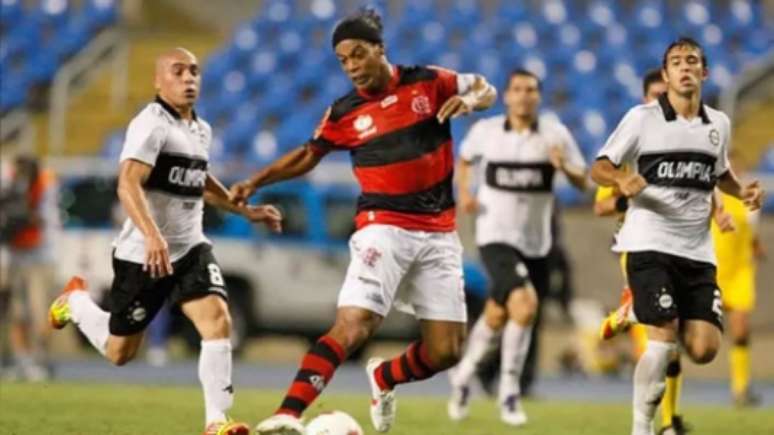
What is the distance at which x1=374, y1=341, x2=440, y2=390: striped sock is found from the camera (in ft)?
38.4

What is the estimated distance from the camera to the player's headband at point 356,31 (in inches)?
437

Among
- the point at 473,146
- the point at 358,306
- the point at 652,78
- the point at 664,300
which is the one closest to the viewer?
the point at 358,306

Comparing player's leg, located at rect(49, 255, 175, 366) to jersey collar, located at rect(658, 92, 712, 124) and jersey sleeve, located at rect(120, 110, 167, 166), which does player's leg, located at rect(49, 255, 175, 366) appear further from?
jersey collar, located at rect(658, 92, 712, 124)

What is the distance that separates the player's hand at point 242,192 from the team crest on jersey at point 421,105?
3.69 feet

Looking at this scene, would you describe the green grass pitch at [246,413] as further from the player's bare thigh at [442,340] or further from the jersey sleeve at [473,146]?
the jersey sleeve at [473,146]

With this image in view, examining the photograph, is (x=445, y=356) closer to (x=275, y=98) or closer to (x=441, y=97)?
(x=441, y=97)

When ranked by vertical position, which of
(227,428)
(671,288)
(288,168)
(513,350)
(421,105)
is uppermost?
(421,105)

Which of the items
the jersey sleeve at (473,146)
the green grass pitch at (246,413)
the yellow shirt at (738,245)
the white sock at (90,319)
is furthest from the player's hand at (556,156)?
the white sock at (90,319)

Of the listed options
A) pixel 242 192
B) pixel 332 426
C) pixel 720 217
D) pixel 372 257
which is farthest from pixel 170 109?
pixel 720 217

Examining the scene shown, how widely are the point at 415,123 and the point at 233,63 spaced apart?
2036cm

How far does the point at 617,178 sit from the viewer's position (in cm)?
1116

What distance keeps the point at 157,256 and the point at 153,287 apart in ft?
3.26

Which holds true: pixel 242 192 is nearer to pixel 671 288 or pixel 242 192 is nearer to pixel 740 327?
pixel 671 288

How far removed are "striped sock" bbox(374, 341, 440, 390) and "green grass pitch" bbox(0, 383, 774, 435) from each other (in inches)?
36.4
